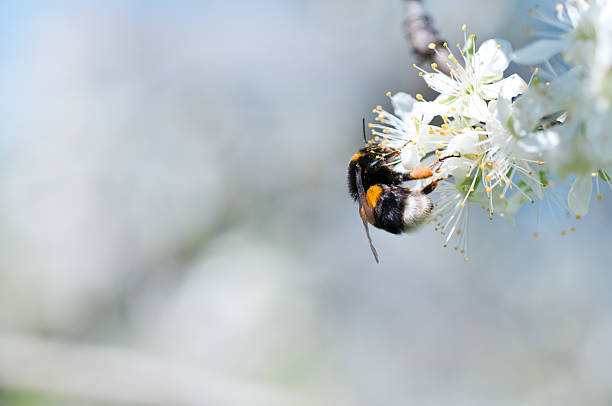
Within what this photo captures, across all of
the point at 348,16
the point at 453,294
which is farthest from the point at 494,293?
the point at 348,16

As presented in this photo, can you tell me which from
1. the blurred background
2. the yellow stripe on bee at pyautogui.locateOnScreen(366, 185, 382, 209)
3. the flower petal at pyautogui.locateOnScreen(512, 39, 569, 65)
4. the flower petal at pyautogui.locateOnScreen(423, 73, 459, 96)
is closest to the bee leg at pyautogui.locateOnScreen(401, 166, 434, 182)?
the yellow stripe on bee at pyautogui.locateOnScreen(366, 185, 382, 209)

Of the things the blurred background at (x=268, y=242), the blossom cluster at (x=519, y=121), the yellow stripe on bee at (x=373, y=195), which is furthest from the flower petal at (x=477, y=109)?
the blurred background at (x=268, y=242)

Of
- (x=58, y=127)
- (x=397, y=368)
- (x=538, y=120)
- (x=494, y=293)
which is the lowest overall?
(x=538, y=120)

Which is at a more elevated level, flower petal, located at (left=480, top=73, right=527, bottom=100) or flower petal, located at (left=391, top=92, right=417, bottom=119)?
flower petal, located at (left=391, top=92, right=417, bottom=119)

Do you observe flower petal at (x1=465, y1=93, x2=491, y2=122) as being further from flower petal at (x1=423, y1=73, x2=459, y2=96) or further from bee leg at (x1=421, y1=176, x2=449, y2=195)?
bee leg at (x1=421, y1=176, x2=449, y2=195)

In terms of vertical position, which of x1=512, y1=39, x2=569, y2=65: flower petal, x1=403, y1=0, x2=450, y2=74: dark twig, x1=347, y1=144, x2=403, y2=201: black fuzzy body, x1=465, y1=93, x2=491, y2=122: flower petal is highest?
x1=403, y1=0, x2=450, y2=74: dark twig

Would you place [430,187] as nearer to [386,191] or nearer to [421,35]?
[386,191]

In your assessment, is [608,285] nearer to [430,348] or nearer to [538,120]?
[430,348]
